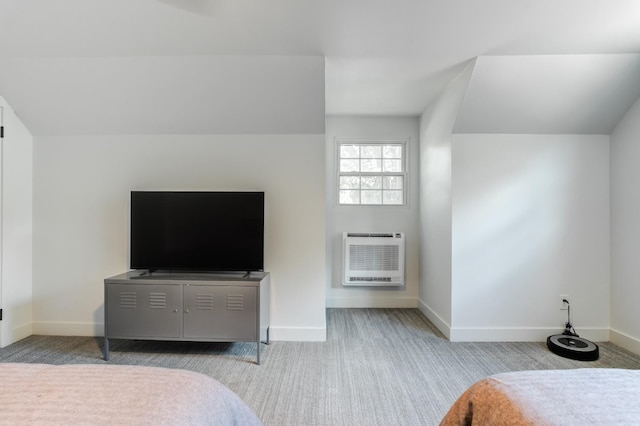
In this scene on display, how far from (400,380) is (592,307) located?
2157mm

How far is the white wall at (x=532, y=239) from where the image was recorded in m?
3.06

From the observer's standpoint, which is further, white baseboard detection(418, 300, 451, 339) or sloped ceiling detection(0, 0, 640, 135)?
white baseboard detection(418, 300, 451, 339)

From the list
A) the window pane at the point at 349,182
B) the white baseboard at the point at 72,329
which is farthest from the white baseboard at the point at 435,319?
the white baseboard at the point at 72,329

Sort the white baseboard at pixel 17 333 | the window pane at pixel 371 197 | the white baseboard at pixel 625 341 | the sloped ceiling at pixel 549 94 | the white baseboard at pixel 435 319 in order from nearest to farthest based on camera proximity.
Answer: the sloped ceiling at pixel 549 94, the white baseboard at pixel 625 341, the white baseboard at pixel 17 333, the white baseboard at pixel 435 319, the window pane at pixel 371 197

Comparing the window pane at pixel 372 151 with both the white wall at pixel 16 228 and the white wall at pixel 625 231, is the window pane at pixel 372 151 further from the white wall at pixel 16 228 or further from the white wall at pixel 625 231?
the white wall at pixel 16 228

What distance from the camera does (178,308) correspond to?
8.68ft

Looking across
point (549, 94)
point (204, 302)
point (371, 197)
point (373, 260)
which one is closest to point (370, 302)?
point (373, 260)

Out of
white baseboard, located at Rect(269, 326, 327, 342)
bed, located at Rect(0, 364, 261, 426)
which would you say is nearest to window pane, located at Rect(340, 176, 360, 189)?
white baseboard, located at Rect(269, 326, 327, 342)

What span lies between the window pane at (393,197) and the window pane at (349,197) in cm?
37

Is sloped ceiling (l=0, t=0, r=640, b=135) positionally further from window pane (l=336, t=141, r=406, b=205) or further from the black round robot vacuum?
the black round robot vacuum

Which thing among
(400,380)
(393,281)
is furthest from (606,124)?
(400,380)

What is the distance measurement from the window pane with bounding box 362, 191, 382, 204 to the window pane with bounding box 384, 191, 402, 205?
3.1 inches

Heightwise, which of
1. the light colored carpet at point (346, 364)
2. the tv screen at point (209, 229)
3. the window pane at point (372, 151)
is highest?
the window pane at point (372, 151)

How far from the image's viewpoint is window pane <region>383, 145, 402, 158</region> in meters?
4.25
